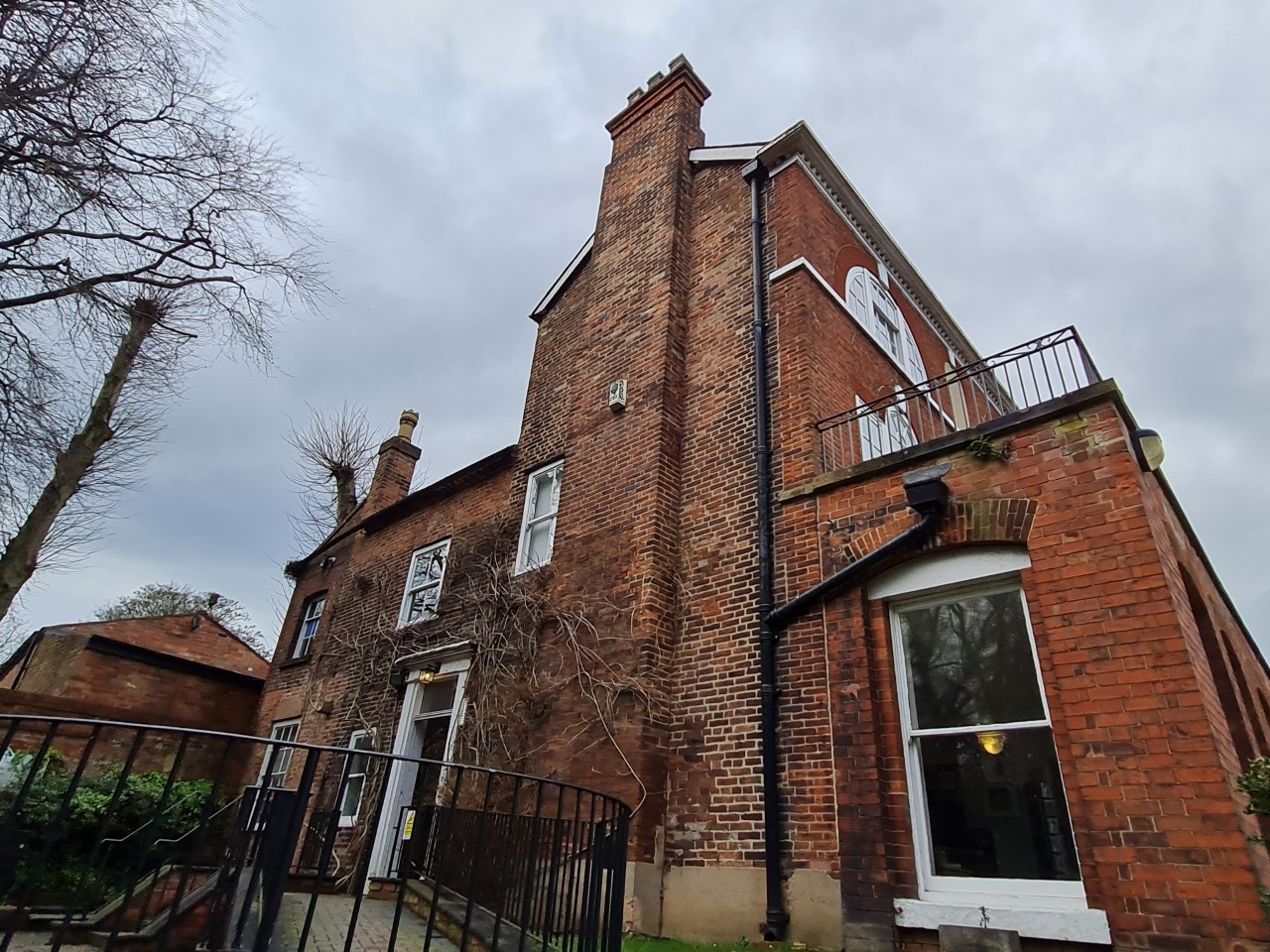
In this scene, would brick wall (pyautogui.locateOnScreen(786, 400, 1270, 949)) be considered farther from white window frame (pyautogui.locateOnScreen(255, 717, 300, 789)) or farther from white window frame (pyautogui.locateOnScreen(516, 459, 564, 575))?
white window frame (pyautogui.locateOnScreen(255, 717, 300, 789))

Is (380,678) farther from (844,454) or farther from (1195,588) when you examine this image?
(1195,588)

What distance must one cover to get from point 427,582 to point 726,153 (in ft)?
27.8

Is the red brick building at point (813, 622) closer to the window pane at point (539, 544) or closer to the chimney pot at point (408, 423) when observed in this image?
the window pane at point (539, 544)

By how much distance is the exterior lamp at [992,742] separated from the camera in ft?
18.2

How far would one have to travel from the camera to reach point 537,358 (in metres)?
12.8

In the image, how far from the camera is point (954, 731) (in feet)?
18.9

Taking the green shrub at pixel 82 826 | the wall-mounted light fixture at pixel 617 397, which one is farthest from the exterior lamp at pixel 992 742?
the green shrub at pixel 82 826

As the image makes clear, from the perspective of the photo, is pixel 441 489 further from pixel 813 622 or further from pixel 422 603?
pixel 813 622

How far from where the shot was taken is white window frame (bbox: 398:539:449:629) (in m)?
12.3

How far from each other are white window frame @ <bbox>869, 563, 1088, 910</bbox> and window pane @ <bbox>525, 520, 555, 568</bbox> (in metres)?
5.02

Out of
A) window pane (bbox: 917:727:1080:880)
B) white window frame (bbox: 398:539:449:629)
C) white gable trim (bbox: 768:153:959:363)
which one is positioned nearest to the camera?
window pane (bbox: 917:727:1080:880)

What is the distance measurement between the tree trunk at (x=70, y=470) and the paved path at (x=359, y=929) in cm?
683

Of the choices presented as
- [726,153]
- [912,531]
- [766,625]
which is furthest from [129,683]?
[912,531]

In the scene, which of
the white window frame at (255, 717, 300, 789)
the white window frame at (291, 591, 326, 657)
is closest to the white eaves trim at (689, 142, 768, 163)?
the white window frame at (291, 591, 326, 657)
